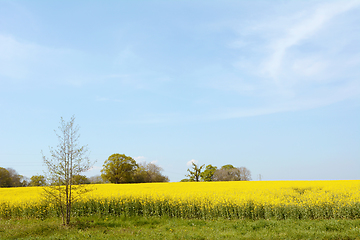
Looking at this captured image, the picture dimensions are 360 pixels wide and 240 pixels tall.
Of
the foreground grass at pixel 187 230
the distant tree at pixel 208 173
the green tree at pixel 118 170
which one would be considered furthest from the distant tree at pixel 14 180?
the foreground grass at pixel 187 230

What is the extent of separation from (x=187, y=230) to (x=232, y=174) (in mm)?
68015

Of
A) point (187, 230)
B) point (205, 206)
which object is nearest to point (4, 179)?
point (205, 206)

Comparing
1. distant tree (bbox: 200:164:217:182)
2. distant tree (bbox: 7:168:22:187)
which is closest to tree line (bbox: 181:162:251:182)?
distant tree (bbox: 200:164:217:182)

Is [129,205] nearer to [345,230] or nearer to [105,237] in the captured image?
[105,237]

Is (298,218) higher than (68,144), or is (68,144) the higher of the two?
(68,144)

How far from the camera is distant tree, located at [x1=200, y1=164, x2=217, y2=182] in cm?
6925

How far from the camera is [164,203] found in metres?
16.3

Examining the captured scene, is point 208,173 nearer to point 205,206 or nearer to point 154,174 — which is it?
point 154,174

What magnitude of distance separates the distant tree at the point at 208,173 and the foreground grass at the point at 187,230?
55803 mm

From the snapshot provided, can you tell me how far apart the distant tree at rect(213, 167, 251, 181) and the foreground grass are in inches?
2444

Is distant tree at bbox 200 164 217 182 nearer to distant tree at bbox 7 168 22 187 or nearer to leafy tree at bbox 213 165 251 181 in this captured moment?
leafy tree at bbox 213 165 251 181

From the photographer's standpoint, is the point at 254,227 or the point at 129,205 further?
the point at 129,205

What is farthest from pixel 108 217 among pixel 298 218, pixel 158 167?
pixel 158 167

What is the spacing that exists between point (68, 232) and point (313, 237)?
10.6 meters
